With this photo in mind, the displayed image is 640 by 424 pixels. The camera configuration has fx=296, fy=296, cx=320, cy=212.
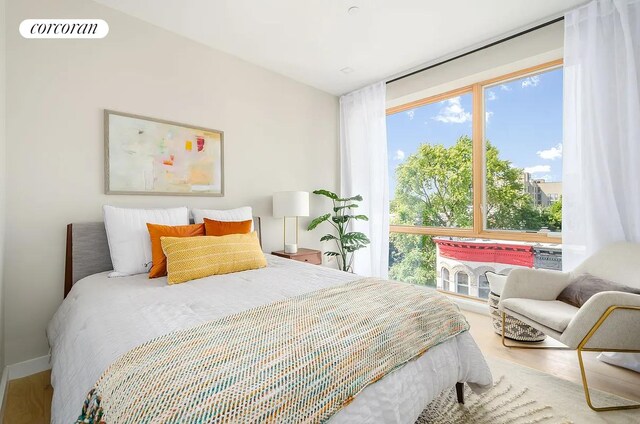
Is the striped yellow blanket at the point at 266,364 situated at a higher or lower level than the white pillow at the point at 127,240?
lower

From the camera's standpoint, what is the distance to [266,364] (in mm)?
863

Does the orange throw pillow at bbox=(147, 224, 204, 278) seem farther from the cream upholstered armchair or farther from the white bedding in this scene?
the cream upholstered armchair

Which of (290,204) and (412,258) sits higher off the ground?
(290,204)

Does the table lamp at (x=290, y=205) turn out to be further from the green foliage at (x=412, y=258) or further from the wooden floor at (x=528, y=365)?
the wooden floor at (x=528, y=365)

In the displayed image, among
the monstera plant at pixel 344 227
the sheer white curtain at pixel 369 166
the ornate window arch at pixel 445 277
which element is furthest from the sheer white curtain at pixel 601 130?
the monstera plant at pixel 344 227

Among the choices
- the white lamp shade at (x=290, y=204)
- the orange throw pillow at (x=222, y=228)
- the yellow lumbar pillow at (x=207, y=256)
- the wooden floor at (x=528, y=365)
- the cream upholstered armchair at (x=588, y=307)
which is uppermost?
the white lamp shade at (x=290, y=204)

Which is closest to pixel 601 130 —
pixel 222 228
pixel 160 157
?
pixel 222 228

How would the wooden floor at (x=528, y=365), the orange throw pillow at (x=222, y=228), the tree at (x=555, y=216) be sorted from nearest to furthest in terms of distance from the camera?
the wooden floor at (x=528, y=365)
the orange throw pillow at (x=222, y=228)
the tree at (x=555, y=216)

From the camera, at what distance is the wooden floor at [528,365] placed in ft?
5.48

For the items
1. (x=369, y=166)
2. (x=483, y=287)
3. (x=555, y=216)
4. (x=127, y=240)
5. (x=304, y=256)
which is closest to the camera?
(x=127, y=240)

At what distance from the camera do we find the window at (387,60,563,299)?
114 inches

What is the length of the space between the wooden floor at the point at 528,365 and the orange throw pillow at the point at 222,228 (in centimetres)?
135

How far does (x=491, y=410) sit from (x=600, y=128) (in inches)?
86.1

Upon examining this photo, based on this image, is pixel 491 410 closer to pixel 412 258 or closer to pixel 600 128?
pixel 600 128
